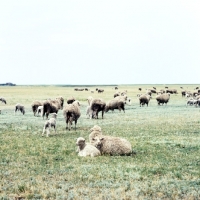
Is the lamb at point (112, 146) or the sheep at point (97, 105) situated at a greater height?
the sheep at point (97, 105)

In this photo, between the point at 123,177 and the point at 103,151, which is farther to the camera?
the point at 103,151

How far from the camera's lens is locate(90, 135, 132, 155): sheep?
12977 mm

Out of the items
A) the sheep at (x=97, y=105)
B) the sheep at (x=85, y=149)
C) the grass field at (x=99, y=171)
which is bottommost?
the grass field at (x=99, y=171)

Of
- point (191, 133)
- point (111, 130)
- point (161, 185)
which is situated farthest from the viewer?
point (111, 130)

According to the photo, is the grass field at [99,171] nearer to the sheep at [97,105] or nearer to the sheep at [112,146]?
the sheep at [112,146]

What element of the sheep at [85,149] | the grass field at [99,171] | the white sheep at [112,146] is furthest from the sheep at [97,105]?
the sheep at [85,149]

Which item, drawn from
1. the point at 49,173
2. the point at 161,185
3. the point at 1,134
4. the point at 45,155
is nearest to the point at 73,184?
the point at 49,173

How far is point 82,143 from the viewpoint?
13.0 m

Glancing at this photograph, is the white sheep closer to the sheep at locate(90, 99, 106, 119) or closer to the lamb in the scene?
the lamb

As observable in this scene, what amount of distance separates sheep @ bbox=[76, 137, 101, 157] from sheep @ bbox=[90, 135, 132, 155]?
35cm

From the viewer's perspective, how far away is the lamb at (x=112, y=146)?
13.0 metres

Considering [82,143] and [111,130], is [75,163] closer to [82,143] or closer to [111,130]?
[82,143]

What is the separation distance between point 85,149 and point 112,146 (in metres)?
1.02

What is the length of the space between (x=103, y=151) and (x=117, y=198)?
5.41 meters
